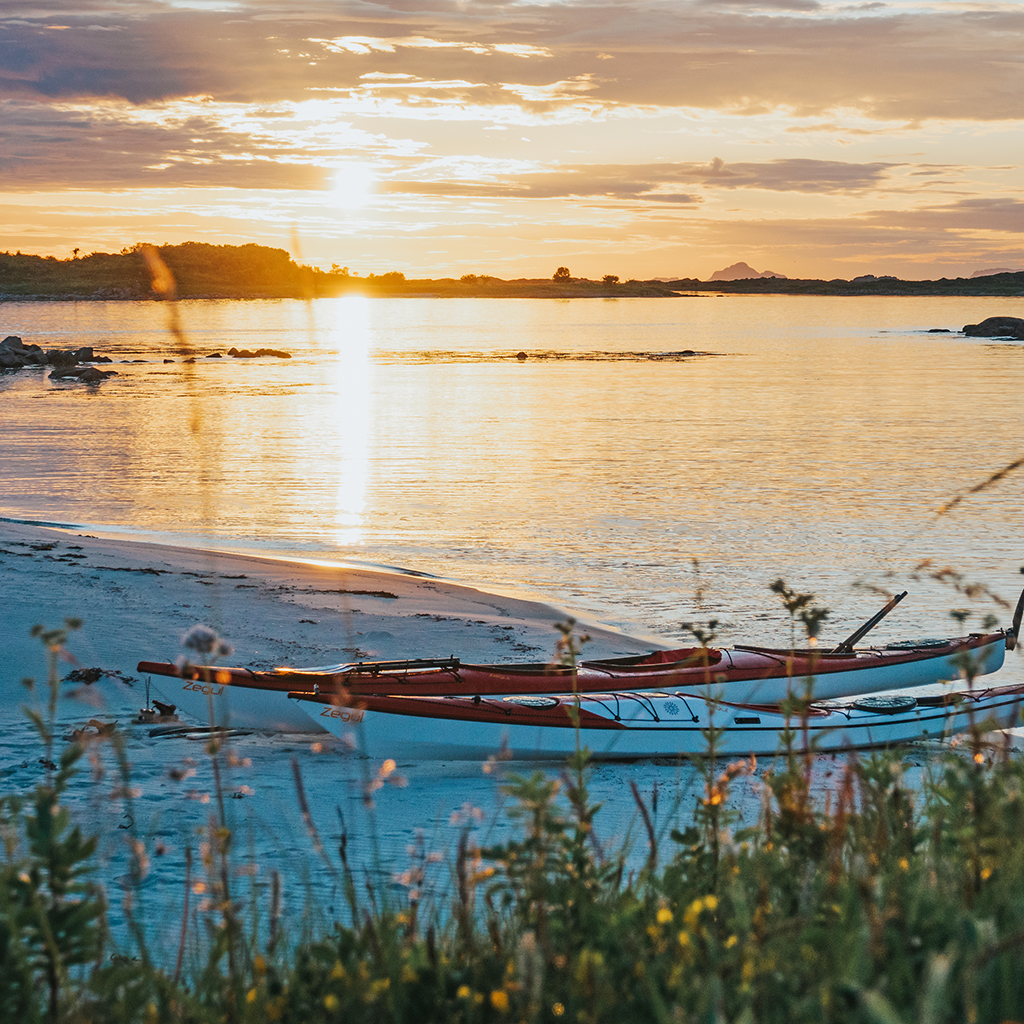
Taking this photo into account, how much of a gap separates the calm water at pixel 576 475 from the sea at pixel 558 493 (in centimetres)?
9

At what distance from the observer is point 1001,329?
88.6 m

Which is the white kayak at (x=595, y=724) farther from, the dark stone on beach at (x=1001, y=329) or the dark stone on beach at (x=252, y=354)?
the dark stone on beach at (x=1001, y=329)

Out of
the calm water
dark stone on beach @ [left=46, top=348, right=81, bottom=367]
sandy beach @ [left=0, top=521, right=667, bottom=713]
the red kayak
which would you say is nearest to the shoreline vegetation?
the calm water

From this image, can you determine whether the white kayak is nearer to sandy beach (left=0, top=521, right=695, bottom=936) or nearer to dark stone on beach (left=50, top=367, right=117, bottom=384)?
sandy beach (left=0, top=521, right=695, bottom=936)

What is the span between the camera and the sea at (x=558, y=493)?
7359 mm

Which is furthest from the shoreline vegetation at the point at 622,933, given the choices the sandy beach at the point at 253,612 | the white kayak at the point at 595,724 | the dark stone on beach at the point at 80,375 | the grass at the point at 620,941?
the dark stone on beach at the point at 80,375

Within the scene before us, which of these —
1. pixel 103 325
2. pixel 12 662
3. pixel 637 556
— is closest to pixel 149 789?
pixel 12 662

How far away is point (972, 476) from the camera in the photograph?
945 inches

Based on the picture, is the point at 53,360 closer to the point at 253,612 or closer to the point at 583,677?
the point at 253,612

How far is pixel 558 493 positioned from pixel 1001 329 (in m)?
79.5

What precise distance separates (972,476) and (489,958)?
23852 mm

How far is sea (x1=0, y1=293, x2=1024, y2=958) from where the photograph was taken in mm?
7359

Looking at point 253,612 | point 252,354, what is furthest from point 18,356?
point 253,612

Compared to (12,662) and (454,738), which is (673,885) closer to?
(454,738)
